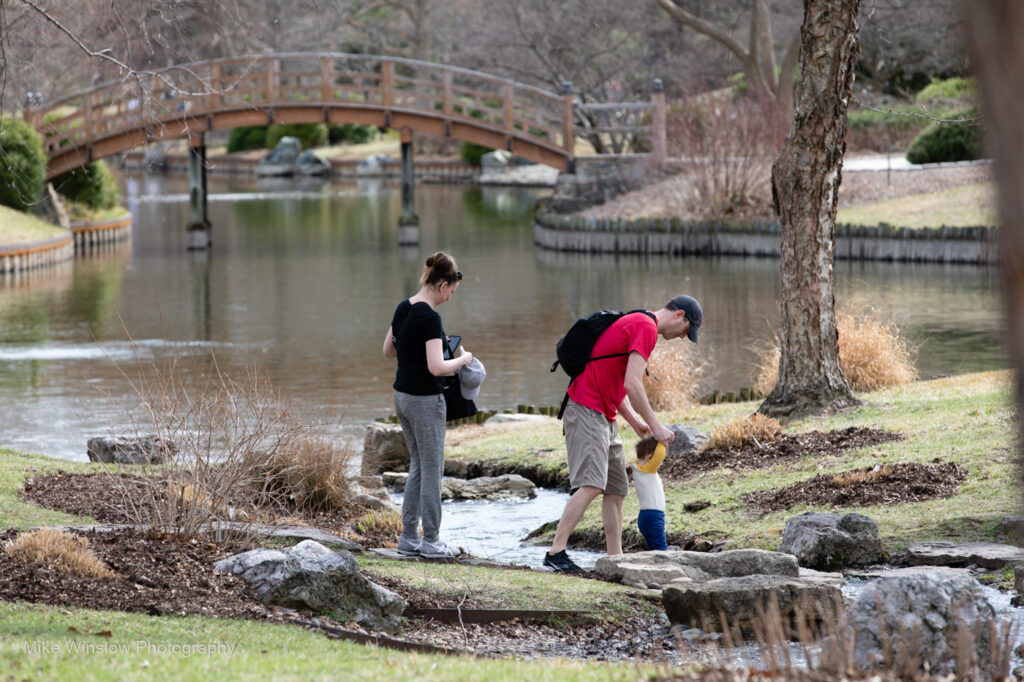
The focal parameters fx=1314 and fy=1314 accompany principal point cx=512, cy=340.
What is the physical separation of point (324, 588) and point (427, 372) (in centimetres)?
167

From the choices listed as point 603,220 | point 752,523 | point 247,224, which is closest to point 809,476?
point 752,523

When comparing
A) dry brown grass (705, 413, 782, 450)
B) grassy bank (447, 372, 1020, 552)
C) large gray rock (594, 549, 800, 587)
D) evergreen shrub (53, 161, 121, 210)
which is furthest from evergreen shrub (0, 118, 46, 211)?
large gray rock (594, 549, 800, 587)

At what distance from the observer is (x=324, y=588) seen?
6.24 metres

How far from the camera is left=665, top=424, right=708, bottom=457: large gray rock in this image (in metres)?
11.0

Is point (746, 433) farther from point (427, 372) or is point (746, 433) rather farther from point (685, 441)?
point (427, 372)

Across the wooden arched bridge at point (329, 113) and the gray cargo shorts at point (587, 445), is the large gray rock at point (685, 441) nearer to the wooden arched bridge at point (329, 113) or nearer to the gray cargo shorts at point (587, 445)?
the gray cargo shorts at point (587, 445)

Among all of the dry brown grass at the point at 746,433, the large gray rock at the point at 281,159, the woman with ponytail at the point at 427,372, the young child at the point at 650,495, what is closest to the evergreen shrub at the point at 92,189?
the large gray rock at the point at 281,159

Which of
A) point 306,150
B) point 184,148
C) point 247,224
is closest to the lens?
point 247,224

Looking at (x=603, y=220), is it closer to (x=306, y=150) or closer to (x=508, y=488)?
(x=508, y=488)

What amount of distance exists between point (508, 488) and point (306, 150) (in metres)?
56.8

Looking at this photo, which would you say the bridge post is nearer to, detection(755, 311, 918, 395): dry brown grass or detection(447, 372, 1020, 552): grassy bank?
detection(755, 311, 918, 395): dry brown grass

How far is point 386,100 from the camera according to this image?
112 feet

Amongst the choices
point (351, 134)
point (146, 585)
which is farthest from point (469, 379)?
point (351, 134)

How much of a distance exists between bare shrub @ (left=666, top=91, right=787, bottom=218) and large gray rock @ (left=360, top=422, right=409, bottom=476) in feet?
65.4
